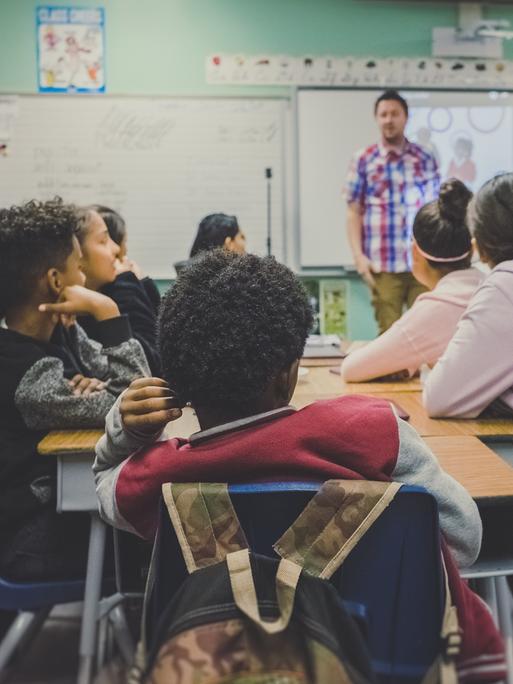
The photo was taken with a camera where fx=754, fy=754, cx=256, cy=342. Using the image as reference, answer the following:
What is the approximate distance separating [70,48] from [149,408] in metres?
3.68

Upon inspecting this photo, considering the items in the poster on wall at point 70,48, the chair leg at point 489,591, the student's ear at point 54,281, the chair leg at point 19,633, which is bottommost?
the chair leg at point 19,633

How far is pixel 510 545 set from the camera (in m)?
1.50

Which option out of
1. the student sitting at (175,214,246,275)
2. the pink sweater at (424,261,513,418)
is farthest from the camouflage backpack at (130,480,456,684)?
the student sitting at (175,214,246,275)

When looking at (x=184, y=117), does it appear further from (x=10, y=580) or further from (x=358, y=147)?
(x=10, y=580)

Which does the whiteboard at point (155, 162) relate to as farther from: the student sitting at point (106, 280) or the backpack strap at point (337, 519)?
the backpack strap at point (337, 519)

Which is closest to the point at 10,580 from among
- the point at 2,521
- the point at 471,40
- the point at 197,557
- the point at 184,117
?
the point at 2,521

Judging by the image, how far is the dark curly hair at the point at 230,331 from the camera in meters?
0.93

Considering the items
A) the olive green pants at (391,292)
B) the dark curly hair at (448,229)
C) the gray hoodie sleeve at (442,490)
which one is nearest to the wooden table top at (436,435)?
the gray hoodie sleeve at (442,490)

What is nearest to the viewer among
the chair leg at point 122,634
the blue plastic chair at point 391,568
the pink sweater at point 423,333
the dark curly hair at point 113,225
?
the blue plastic chair at point 391,568

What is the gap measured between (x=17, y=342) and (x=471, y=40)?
12.4ft

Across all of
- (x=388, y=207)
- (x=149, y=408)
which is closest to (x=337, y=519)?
(x=149, y=408)

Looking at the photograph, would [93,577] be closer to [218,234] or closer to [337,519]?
[337,519]

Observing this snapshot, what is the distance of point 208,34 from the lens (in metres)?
4.26

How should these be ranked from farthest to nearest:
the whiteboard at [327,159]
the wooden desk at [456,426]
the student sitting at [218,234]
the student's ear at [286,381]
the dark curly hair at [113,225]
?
the whiteboard at [327,159], the student sitting at [218,234], the dark curly hair at [113,225], the wooden desk at [456,426], the student's ear at [286,381]
